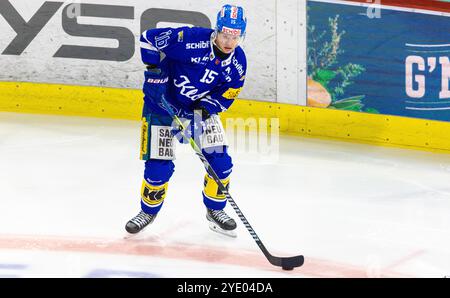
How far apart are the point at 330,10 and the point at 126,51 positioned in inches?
62.2

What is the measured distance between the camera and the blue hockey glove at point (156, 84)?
5.00m

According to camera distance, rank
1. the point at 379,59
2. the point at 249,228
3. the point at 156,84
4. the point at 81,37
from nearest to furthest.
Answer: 1. the point at 249,228
2. the point at 156,84
3. the point at 379,59
4. the point at 81,37

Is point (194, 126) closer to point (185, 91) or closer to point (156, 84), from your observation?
point (185, 91)

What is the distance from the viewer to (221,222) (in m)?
5.31

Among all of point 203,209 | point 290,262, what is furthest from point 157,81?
point 290,262

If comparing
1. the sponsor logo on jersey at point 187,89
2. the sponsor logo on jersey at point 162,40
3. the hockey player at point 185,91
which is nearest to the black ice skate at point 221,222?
the hockey player at point 185,91

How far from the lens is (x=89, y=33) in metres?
7.40

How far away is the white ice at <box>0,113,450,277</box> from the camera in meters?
4.86

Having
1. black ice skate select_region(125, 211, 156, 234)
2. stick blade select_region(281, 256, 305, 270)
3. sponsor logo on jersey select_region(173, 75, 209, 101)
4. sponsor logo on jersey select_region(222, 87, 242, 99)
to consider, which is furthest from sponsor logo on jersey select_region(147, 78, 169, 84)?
stick blade select_region(281, 256, 305, 270)

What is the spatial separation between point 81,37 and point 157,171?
2.62 meters

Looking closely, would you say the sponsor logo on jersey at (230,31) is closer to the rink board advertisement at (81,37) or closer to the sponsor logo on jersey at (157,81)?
the sponsor logo on jersey at (157,81)

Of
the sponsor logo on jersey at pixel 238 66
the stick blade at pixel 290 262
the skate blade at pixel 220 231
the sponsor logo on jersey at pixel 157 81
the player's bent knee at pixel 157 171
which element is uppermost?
the sponsor logo on jersey at pixel 238 66

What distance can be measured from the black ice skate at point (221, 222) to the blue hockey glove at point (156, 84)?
2.42 ft

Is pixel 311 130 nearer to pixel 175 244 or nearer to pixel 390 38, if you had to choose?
pixel 390 38
